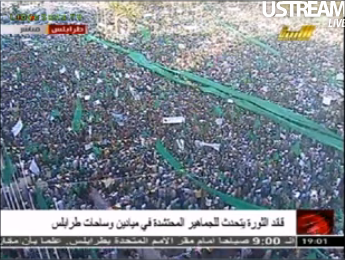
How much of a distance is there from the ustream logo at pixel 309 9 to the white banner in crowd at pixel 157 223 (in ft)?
3.16

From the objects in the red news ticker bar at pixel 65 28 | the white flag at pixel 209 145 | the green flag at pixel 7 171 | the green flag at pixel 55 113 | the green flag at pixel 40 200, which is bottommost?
the green flag at pixel 40 200

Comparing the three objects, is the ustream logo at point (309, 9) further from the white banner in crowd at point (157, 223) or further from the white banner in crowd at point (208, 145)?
the white banner in crowd at point (157, 223)

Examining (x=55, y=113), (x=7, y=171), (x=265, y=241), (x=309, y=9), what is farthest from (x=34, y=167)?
(x=309, y=9)

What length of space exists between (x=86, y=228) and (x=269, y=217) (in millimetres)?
907

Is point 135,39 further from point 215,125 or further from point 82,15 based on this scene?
point 215,125

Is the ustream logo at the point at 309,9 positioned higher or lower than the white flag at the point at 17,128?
higher

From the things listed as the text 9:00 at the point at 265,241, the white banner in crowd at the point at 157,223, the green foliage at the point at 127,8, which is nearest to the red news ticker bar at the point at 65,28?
the green foliage at the point at 127,8

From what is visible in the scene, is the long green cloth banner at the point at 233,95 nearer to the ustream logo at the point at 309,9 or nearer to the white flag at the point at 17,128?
the ustream logo at the point at 309,9

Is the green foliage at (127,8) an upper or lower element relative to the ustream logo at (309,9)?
upper

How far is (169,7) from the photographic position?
2.90m
